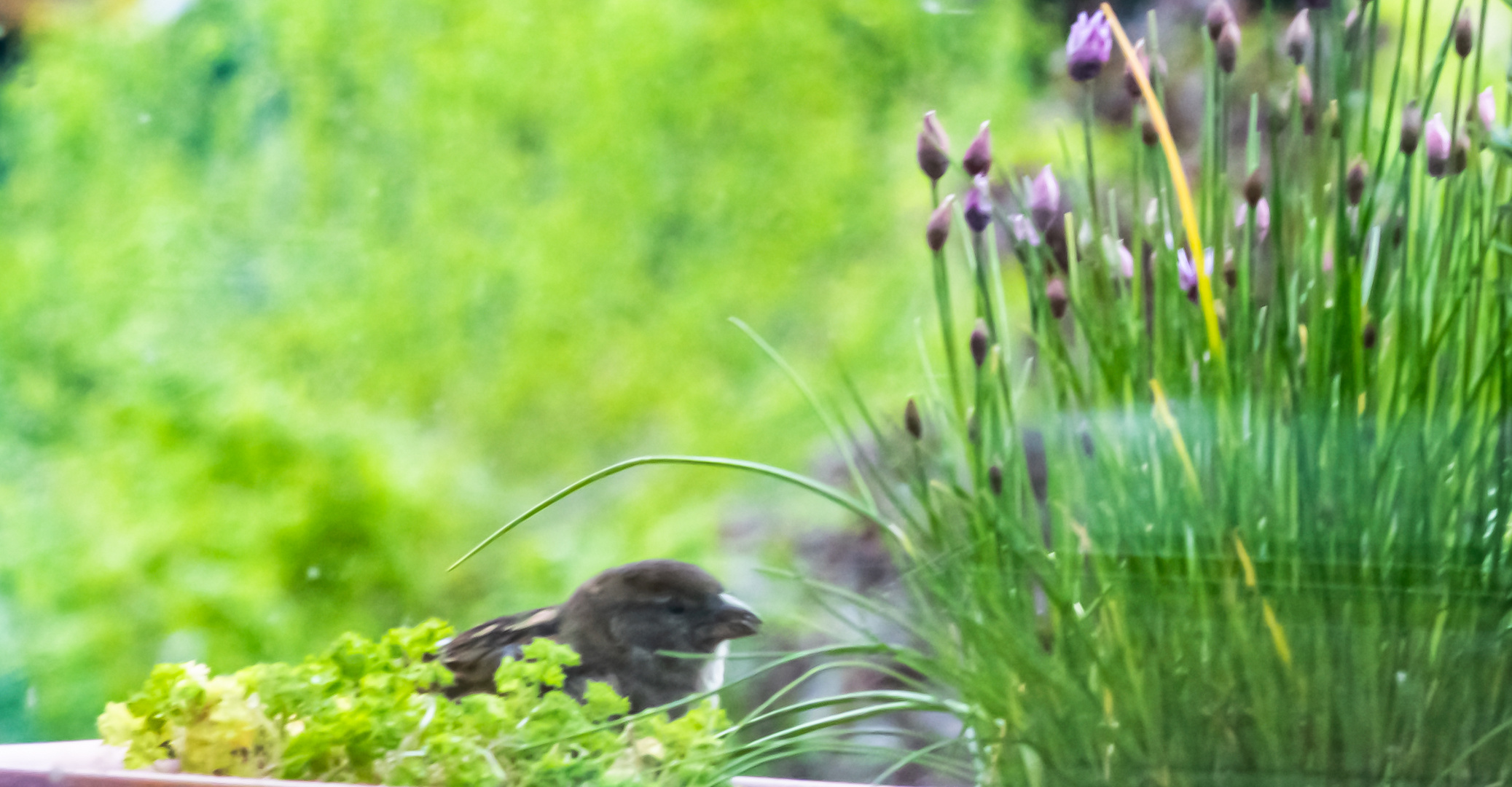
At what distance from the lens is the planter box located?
662mm

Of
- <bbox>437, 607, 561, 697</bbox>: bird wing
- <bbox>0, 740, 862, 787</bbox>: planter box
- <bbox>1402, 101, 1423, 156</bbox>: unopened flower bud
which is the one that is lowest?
<bbox>0, 740, 862, 787</bbox>: planter box

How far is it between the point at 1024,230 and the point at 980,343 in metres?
0.08

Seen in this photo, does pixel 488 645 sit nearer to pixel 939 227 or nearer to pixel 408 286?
pixel 408 286

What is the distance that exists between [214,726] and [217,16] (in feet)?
1.93

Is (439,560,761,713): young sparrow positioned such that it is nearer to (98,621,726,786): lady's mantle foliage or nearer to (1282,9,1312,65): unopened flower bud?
(98,621,726,786): lady's mantle foliage

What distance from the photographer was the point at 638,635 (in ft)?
2.56

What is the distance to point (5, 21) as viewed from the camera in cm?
92

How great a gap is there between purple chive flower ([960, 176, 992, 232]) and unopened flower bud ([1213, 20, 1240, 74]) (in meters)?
0.15

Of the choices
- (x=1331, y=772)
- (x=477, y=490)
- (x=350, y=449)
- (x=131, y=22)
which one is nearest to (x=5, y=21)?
(x=131, y=22)

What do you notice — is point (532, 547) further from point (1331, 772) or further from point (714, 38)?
point (1331, 772)

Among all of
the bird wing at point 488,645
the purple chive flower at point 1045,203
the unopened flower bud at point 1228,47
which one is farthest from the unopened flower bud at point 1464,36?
the bird wing at point 488,645

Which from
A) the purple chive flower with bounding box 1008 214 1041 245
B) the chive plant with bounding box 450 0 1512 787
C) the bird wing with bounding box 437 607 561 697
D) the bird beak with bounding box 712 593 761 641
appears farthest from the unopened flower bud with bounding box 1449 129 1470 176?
the bird wing with bounding box 437 607 561 697

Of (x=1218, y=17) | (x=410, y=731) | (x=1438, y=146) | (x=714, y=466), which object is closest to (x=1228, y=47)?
(x=1218, y=17)

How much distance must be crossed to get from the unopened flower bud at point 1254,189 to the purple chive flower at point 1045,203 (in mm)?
110
